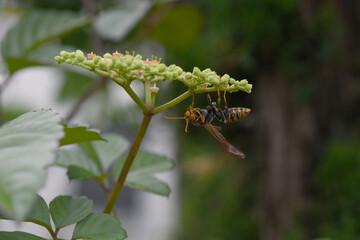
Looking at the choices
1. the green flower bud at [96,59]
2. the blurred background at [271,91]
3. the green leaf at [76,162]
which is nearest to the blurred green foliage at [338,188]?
the blurred background at [271,91]

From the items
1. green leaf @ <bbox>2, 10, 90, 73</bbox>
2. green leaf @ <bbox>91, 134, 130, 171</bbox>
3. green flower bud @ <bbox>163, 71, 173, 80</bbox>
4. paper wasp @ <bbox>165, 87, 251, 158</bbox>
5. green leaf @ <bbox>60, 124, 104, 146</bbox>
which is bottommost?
green leaf @ <bbox>91, 134, 130, 171</bbox>

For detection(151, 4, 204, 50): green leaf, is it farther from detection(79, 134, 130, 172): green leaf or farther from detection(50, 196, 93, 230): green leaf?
detection(50, 196, 93, 230): green leaf

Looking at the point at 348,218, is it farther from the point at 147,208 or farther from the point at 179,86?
the point at 147,208

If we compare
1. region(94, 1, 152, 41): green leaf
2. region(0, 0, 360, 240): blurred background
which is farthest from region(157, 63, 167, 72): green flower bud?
region(94, 1, 152, 41): green leaf

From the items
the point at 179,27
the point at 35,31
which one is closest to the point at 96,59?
the point at 35,31

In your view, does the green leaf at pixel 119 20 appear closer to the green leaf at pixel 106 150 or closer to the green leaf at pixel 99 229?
the green leaf at pixel 106 150

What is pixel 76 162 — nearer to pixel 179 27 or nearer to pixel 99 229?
pixel 99 229
